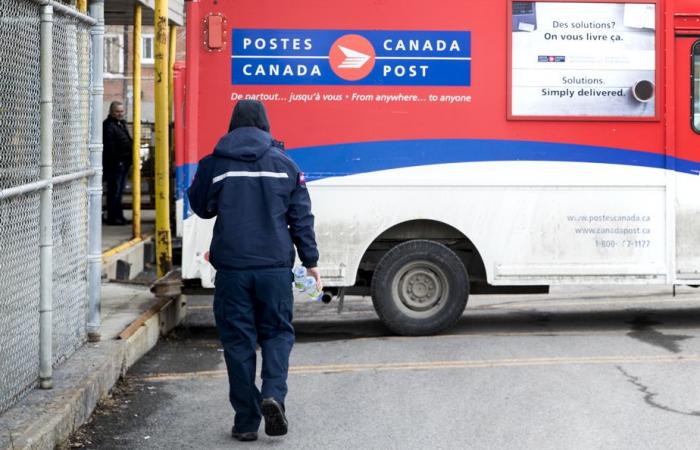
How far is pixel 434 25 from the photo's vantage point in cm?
1068

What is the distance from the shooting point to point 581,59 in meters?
10.7

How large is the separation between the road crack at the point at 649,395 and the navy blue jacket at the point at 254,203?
2.45 m

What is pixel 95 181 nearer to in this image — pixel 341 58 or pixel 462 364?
pixel 341 58

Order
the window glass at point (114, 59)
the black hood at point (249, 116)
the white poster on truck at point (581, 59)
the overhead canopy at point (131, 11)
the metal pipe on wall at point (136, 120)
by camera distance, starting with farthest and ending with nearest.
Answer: the window glass at point (114, 59)
the overhead canopy at point (131, 11)
the metal pipe on wall at point (136, 120)
the white poster on truck at point (581, 59)
the black hood at point (249, 116)

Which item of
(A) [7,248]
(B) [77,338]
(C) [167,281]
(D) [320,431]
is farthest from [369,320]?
(A) [7,248]

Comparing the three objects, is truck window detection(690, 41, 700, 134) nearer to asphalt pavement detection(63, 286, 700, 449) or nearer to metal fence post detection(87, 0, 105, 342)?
asphalt pavement detection(63, 286, 700, 449)

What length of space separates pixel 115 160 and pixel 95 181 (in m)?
10.3

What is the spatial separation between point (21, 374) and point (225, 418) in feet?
4.30

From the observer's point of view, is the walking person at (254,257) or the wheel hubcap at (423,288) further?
the wheel hubcap at (423,288)

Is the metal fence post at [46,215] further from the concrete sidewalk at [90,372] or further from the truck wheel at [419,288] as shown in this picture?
the truck wheel at [419,288]

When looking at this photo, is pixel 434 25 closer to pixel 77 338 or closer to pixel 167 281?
pixel 167 281

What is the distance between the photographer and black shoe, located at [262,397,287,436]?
6902mm

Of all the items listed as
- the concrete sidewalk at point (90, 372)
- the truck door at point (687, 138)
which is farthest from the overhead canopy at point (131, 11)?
the truck door at point (687, 138)

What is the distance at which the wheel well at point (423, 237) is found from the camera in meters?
10.8
